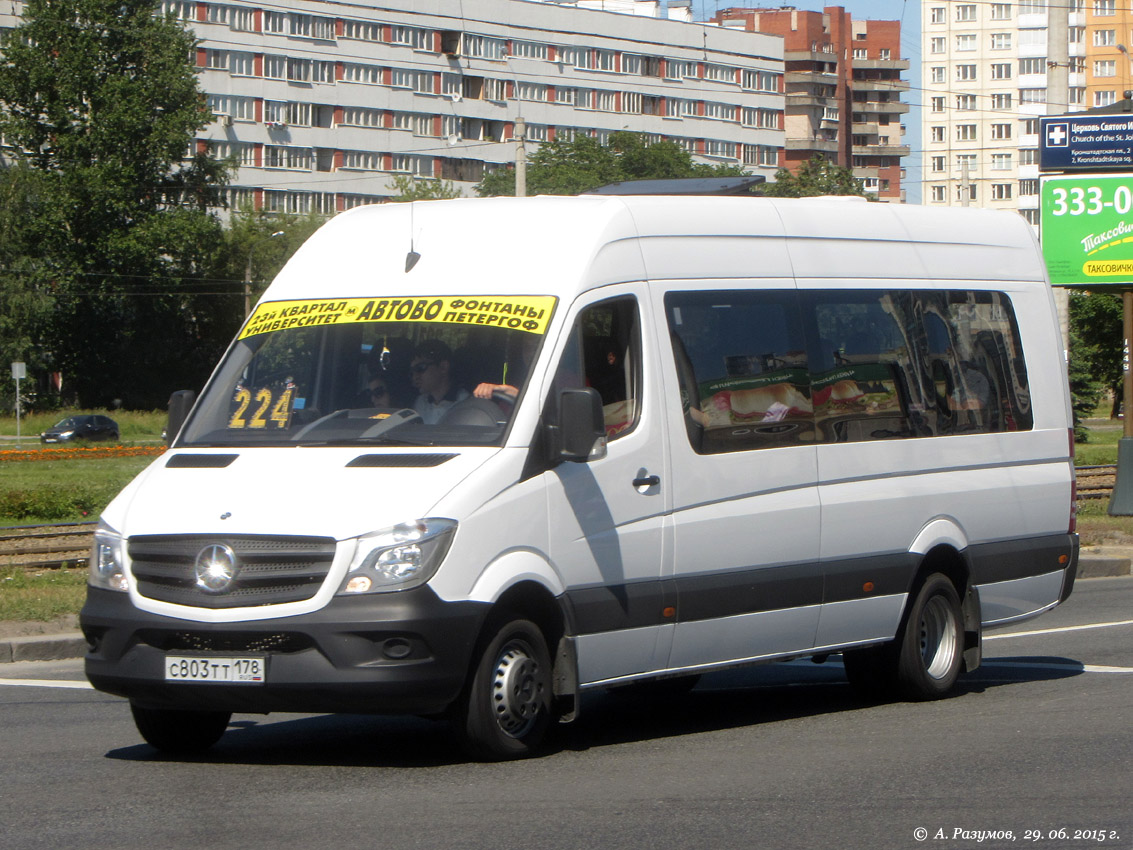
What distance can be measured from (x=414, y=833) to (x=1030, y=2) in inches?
6657

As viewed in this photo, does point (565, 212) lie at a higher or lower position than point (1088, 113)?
lower

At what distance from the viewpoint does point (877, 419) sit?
9805mm

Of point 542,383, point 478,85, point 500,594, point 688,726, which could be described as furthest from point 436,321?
point 478,85

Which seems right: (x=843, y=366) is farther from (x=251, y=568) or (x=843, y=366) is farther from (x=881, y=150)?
(x=881, y=150)

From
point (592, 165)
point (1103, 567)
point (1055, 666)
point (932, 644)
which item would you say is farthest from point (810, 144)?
point (932, 644)

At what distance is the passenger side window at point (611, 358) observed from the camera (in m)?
8.20

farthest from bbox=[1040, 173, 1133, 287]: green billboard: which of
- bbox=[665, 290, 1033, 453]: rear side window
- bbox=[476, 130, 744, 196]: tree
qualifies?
bbox=[476, 130, 744, 196]: tree

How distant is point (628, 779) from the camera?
7418 mm

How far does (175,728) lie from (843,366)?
12.8 ft

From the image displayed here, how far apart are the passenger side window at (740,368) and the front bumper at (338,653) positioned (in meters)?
1.82

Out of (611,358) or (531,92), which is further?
(531,92)

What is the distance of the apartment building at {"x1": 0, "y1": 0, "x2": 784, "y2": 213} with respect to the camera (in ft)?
323

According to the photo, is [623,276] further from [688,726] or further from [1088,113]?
[1088,113]

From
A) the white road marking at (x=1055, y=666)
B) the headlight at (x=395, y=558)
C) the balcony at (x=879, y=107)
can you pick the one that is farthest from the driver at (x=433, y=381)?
the balcony at (x=879, y=107)
